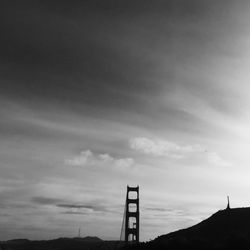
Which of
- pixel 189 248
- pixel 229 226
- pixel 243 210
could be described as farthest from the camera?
pixel 243 210

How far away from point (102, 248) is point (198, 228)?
61.3 m

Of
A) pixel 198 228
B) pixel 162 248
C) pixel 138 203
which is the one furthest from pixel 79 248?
pixel 162 248

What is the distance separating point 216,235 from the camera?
4959cm

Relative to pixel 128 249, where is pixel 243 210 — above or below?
above

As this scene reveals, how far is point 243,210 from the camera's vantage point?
186 ft

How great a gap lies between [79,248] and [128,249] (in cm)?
9021

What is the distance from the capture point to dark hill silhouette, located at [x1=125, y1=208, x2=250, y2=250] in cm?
4122

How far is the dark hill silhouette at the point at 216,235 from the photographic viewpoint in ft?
135

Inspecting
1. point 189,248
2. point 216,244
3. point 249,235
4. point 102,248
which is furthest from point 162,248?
point 102,248

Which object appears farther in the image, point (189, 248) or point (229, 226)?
point (229, 226)

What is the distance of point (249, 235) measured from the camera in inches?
1788

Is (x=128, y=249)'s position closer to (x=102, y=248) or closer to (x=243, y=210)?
(x=243, y=210)

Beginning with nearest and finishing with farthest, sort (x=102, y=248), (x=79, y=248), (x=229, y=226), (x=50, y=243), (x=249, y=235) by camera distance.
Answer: (x=249, y=235) < (x=229, y=226) < (x=102, y=248) < (x=79, y=248) < (x=50, y=243)

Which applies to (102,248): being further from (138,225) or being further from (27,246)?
(27,246)
